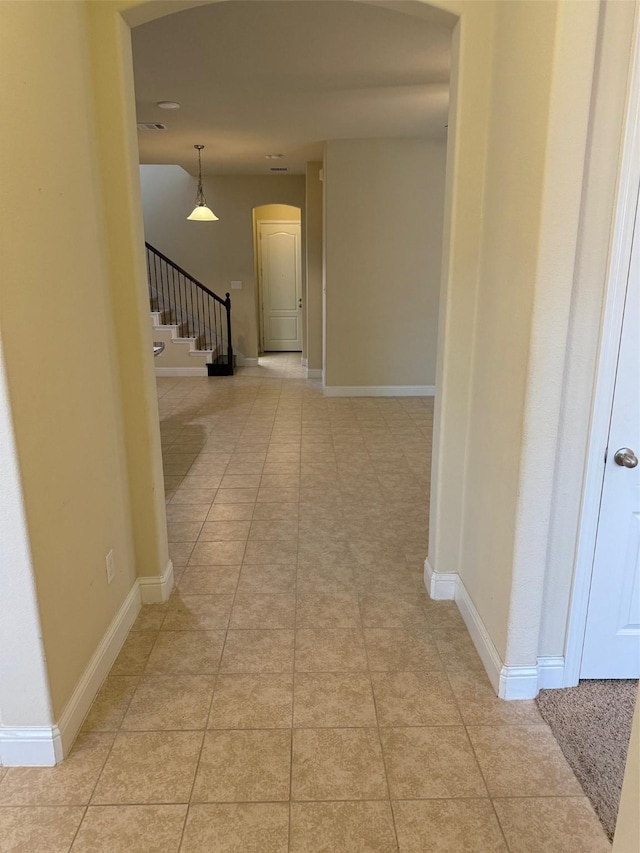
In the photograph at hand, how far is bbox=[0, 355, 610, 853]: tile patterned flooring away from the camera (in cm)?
170

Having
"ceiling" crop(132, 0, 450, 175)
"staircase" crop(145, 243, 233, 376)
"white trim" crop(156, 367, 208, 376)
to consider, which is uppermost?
"ceiling" crop(132, 0, 450, 175)

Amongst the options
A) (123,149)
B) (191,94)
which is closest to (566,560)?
(123,149)

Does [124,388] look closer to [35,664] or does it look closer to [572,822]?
[35,664]

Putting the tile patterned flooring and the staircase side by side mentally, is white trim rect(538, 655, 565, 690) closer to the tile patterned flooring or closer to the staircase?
the tile patterned flooring

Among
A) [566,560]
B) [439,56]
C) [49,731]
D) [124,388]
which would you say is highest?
[439,56]

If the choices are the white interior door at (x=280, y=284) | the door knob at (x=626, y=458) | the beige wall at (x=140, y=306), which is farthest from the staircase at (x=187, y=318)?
the door knob at (x=626, y=458)

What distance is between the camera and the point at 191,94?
192 inches

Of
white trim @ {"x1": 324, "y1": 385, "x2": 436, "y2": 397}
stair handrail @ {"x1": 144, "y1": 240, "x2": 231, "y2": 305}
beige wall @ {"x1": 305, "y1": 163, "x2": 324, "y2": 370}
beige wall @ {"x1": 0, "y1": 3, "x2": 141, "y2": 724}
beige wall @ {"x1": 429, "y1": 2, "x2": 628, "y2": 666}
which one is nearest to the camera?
beige wall @ {"x1": 0, "y1": 3, "x2": 141, "y2": 724}

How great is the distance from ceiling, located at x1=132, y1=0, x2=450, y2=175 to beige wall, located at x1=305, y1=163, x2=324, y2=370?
1.06 metres

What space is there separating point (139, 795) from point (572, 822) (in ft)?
4.15

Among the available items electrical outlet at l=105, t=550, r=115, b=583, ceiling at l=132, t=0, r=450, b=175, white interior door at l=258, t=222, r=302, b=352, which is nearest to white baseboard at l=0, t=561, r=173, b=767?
electrical outlet at l=105, t=550, r=115, b=583

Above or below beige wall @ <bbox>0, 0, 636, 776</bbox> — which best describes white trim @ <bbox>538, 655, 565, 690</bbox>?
below

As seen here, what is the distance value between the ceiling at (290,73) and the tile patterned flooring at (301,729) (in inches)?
100

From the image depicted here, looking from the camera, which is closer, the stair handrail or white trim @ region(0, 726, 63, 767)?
white trim @ region(0, 726, 63, 767)
